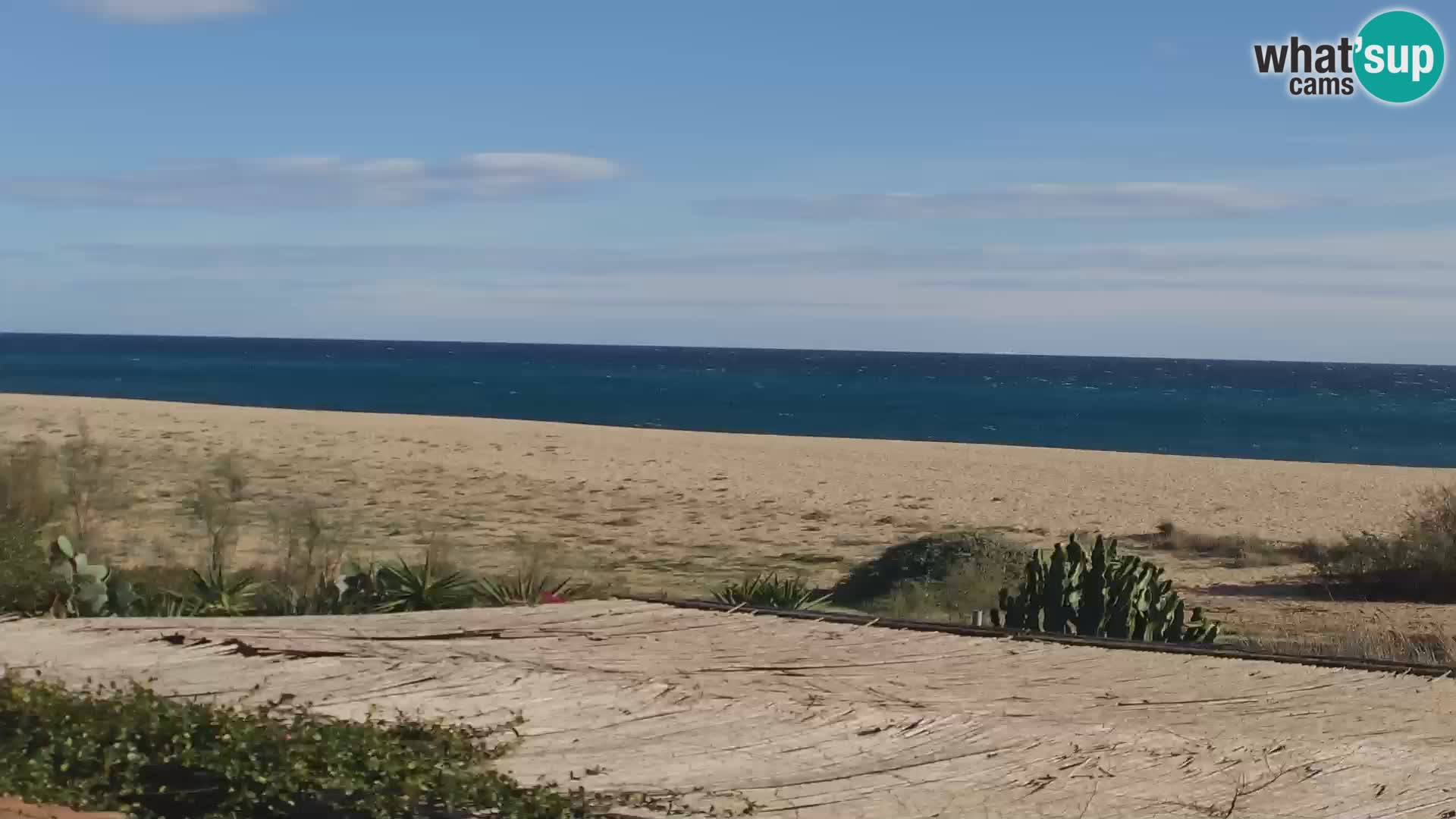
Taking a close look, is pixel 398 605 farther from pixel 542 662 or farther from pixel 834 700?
pixel 834 700

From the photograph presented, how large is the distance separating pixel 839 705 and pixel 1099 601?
159 inches

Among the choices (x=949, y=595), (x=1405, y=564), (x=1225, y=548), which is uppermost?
(x=1405, y=564)

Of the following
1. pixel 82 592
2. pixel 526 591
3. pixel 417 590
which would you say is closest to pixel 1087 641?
pixel 526 591

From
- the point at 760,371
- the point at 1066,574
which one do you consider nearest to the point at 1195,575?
the point at 1066,574

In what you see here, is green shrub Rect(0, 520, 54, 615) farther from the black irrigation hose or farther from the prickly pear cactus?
the black irrigation hose

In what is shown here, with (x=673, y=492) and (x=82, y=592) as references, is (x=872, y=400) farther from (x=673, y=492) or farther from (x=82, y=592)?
(x=82, y=592)

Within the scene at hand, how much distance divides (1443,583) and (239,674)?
1333 centimetres

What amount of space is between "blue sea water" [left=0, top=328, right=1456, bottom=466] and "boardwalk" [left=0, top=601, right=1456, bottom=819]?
1938 inches

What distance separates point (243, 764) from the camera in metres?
5.29

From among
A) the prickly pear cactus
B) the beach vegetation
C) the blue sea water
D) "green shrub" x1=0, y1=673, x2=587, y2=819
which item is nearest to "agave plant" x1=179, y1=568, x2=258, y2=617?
the prickly pear cactus

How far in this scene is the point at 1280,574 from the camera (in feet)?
58.5

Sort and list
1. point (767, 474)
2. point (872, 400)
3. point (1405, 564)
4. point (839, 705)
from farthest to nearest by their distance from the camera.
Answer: point (872, 400) < point (767, 474) < point (1405, 564) < point (839, 705)

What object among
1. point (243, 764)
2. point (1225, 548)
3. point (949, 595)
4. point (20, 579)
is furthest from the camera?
point (1225, 548)

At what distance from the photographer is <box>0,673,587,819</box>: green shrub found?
5.01m
